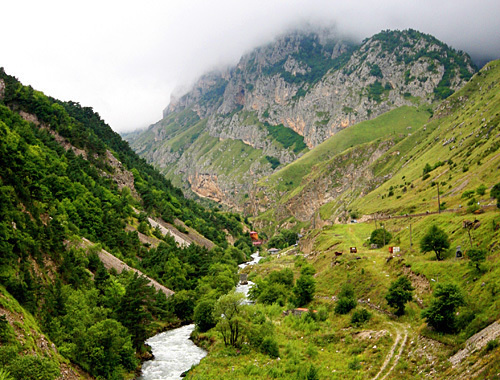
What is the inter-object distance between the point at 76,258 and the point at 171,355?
2353 centimetres

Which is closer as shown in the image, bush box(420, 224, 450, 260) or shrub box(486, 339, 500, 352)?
shrub box(486, 339, 500, 352)

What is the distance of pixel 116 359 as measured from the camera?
46688mm

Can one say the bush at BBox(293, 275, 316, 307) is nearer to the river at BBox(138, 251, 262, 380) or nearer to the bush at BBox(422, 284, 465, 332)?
the river at BBox(138, 251, 262, 380)

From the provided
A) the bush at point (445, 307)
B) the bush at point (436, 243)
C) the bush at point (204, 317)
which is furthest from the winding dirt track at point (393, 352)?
the bush at point (204, 317)

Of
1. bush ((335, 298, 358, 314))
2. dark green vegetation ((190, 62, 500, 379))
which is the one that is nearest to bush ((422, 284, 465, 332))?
dark green vegetation ((190, 62, 500, 379))

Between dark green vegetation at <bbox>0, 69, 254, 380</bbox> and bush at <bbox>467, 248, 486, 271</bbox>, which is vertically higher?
dark green vegetation at <bbox>0, 69, 254, 380</bbox>

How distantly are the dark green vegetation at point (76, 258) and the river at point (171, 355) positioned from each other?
239 centimetres

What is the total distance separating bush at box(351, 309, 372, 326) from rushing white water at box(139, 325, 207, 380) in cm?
2398

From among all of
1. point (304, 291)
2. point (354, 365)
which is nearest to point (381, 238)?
point (304, 291)

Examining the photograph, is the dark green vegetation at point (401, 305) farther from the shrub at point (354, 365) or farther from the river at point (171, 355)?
the river at point (171, 355)

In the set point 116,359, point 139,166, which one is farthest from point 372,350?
point 139,166

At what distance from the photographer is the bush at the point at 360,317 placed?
5806 centimetres

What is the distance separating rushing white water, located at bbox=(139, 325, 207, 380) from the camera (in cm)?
5090

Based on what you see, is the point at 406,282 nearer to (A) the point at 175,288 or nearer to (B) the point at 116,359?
(B) the point at 116,359
